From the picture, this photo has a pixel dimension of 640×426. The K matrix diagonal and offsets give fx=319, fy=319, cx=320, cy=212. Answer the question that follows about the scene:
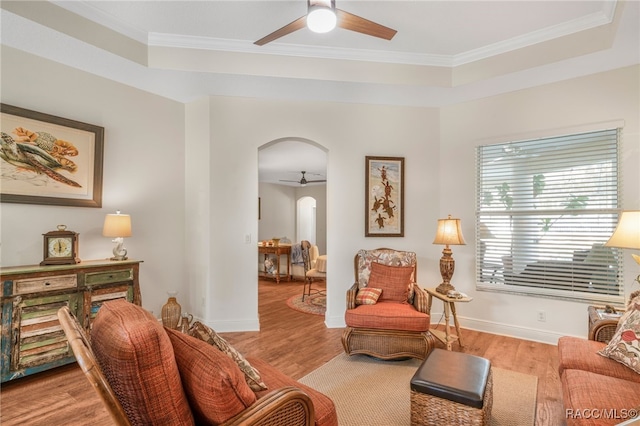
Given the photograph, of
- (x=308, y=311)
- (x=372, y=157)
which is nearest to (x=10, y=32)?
(x=372, y=157)

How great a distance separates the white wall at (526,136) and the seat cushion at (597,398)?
198cm

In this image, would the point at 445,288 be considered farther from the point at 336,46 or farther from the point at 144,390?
the point at 144,390

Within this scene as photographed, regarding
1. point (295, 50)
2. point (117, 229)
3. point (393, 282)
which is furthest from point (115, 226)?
point (393, 282)

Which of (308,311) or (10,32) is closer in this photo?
(10,32)

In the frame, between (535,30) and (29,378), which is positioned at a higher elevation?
(535,30)

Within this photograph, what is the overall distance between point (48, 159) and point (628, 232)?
497cm

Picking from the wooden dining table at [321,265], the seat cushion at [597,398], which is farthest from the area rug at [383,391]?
the wooden dining table at [321,265]

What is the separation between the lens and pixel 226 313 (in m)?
3.89

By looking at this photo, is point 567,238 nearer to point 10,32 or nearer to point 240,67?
point 240,67

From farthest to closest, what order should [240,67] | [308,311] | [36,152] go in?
[308,311] → [240,67] → [36,152]

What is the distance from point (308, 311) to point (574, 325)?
3.19 metres

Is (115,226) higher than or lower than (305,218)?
lower

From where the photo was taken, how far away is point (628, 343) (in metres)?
1.89

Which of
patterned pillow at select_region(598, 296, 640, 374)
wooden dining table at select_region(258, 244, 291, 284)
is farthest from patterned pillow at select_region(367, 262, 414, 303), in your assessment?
wooden dining table at select_region(258, 244, 291, 284)
